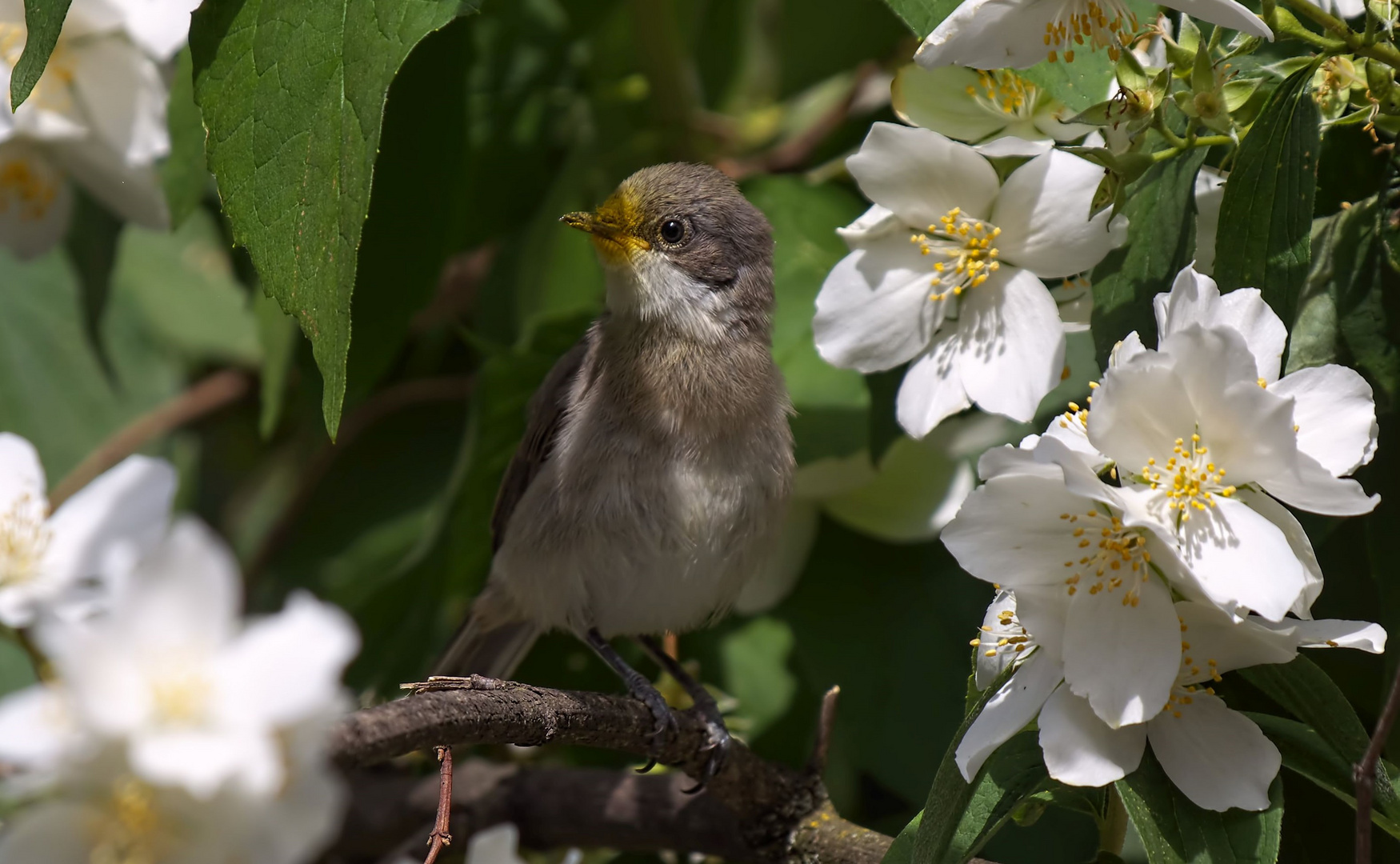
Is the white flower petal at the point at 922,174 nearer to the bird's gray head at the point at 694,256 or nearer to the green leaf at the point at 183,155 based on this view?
the bird's gray head at the point at 694,256

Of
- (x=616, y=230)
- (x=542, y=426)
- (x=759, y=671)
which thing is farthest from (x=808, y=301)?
(x=759, y=671)

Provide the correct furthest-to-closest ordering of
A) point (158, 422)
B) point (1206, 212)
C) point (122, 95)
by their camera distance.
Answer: point (158, 422) < point (122, 95) < point (1206, 212)

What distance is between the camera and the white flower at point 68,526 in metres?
1.38

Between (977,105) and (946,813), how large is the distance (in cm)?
117

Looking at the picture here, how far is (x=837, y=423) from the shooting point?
9.20 ft

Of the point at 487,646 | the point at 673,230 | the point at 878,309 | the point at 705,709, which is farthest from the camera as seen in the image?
the point at 487,646

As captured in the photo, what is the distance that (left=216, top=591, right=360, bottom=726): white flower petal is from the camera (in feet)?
2.86

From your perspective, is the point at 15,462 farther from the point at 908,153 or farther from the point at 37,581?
the point at 908,153

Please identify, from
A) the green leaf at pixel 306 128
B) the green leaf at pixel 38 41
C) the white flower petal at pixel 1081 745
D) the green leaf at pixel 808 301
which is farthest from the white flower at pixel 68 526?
the green leaf at pixel 808 301

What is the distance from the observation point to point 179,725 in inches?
35.3

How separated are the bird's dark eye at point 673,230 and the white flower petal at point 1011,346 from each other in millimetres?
1209

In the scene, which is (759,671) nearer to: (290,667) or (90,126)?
(90,126)

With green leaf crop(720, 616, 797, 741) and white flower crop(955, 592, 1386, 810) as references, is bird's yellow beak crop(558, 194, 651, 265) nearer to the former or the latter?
green leaf crop(720, 616, 797, 741)

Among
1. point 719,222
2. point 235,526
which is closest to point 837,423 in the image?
point 719,222
